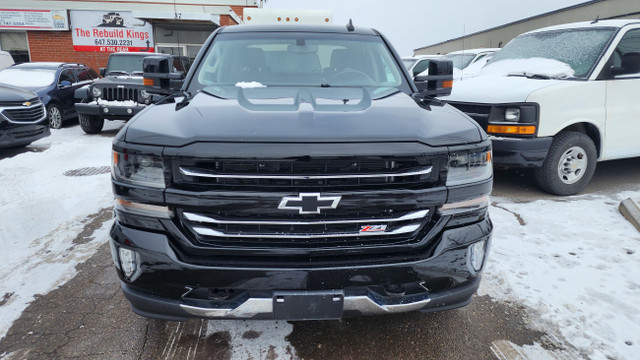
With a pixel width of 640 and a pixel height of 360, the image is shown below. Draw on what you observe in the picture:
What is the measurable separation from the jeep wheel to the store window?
1337cm

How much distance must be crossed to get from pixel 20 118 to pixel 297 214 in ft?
23.7

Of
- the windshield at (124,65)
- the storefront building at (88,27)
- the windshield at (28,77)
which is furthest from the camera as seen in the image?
the storefront building at (88,27)

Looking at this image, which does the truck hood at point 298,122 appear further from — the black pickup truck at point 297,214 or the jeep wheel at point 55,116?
the jeep wheel at point 55,116

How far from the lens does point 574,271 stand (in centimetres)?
319

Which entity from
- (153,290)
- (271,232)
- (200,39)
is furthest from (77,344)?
(200,39)

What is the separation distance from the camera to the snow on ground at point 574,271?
2.52 meters

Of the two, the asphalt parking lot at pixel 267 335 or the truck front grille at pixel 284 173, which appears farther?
the asphalt parking lot at pixel 267 335

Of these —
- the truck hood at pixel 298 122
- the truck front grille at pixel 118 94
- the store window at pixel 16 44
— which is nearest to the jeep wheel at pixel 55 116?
the truck front grille at pixel 118 94

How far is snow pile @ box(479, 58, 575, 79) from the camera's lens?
4.97 m

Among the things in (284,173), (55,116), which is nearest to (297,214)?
(284,173)

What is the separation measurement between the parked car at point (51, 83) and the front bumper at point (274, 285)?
29.7 ft

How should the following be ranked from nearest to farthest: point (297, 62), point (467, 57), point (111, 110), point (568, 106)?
point (297, 62) → point (568, 106) → point (111, 110) → point (467, 57)

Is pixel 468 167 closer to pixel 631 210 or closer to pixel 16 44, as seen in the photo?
pixel 631 210

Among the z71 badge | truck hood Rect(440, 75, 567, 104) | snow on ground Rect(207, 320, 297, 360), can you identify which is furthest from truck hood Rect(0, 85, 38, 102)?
the z71 badge
